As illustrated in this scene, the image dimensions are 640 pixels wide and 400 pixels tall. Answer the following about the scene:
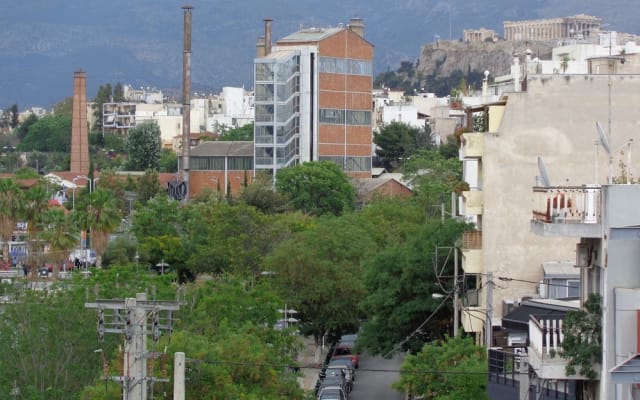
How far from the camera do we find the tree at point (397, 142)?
173875mm

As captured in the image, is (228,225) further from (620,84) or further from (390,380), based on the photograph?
(620,84)

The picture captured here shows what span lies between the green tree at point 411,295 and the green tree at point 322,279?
1392 cm

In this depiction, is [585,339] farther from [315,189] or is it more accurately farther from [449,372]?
[315,189]

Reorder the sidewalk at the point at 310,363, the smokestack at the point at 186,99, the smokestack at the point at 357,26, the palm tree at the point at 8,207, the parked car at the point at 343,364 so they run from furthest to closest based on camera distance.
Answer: the smokestack at the point at 357,26 → the smokestack at the point at 186,99 → the palm tree at the point at 8,207 → the parked car at the point at 343,364 → the sidewalk at the point at 310,363

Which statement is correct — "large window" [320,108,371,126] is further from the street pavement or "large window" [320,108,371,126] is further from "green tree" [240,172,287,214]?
the street pavement

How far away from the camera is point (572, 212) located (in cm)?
2702

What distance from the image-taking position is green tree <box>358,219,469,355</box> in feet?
189

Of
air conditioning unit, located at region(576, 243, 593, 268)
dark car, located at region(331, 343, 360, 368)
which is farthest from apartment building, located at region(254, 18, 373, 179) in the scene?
air conditioning unit, located at region(576, 243, 593, 268)

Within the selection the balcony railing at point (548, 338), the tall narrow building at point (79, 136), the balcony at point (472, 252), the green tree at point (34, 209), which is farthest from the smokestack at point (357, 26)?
the balcony railing at point (548, 338)

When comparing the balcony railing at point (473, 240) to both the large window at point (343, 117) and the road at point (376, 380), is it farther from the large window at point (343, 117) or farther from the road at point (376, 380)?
the large window at point (343, 117)

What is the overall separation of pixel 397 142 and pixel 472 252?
125 metres

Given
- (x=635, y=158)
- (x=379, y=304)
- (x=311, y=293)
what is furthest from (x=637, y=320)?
(x=311, y=293)

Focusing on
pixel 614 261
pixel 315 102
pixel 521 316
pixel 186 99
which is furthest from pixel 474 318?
pixel 315 102

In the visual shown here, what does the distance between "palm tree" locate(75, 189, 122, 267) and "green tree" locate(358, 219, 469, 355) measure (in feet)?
138
